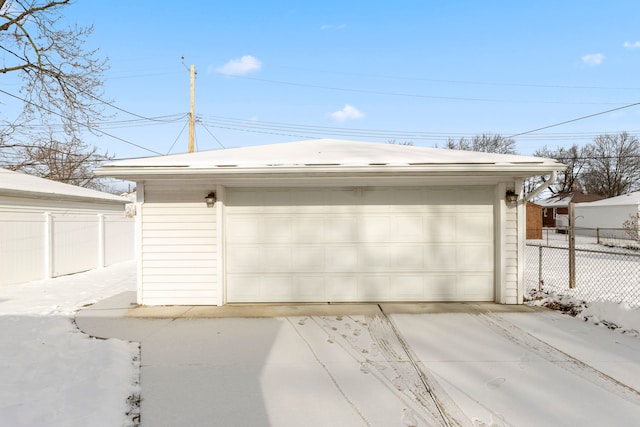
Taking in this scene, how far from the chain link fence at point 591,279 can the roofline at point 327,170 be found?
1.64 metres

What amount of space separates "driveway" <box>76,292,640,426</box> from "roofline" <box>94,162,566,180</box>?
7.23ft

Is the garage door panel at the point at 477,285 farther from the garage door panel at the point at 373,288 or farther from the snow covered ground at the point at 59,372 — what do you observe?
the snow covered ground at the point at 59,372

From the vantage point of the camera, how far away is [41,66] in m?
10.3

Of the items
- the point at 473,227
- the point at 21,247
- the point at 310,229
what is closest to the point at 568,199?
the point at 473,227

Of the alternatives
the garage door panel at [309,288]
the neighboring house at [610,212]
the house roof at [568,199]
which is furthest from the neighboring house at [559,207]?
the garage door panel at [309,288]

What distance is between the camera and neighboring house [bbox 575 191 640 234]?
21.4 meters

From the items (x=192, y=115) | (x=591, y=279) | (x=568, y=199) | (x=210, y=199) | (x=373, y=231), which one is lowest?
(x=591, y=279)

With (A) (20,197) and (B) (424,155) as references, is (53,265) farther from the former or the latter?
(B) (424,155)

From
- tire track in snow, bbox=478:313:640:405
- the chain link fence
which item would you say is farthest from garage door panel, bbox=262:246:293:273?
the chain link fence

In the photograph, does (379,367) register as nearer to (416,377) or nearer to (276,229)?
(416,377)

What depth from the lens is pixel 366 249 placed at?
19.1 ft

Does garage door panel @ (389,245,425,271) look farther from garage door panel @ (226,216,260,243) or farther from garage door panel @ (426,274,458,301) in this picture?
garage door panel @ (226,216,260,243)

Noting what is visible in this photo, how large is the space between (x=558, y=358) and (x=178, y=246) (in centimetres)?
552

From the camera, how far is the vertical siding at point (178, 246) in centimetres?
569
